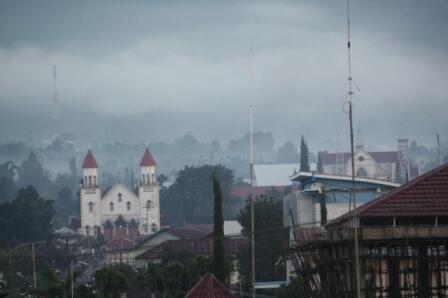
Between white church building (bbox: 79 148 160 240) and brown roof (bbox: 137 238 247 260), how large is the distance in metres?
72.8

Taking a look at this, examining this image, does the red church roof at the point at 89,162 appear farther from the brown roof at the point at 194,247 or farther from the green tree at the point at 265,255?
the green tree at the point at 265,255

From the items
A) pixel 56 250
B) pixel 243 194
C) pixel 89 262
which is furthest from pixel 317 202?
pixel 243 194

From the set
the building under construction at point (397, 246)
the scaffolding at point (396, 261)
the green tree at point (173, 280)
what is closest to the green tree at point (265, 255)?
the green tree at point (173, 280)

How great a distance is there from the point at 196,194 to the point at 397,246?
150m

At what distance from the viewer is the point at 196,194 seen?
582 feet

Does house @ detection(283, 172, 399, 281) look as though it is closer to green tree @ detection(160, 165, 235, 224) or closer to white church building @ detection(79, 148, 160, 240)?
white church building @ detection(79, 148, 160, 240)

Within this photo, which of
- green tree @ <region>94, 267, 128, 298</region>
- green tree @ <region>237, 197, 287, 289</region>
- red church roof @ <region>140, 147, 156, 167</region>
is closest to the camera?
→ green tree @ <region>94, 267, 128, 298</region>

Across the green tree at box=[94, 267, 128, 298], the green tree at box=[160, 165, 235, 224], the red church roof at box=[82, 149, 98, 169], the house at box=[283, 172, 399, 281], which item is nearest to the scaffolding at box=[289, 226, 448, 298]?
the green tree at box=[94, 267, 128, 298]

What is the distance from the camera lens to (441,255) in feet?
90.2

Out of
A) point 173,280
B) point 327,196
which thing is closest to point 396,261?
point 173,280

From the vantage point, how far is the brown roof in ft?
274

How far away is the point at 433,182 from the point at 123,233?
12589cm

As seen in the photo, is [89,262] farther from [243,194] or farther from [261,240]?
[243,194]

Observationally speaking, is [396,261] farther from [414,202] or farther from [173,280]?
[173,280]
